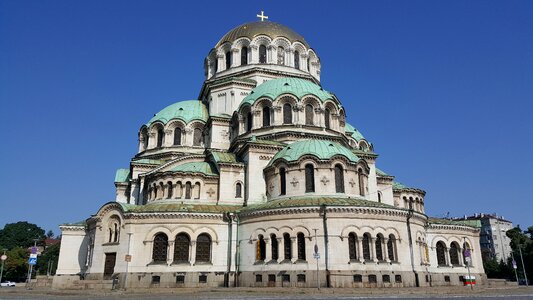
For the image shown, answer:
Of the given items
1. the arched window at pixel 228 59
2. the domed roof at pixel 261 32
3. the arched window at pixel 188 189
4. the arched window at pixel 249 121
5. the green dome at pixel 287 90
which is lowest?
the arched window at pixel 188 189

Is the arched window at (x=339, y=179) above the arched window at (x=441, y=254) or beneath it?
above

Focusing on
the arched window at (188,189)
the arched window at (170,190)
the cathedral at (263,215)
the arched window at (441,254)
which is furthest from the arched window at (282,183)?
the arched window at (441,254)

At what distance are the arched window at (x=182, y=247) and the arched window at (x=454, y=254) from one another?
70.7ft

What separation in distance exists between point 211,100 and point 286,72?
8070 millimetres

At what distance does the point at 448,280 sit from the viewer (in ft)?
107

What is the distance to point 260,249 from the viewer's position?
1103 inches

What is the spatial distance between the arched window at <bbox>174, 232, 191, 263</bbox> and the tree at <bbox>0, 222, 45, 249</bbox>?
69.1m

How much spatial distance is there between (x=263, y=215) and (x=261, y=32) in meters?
23.2

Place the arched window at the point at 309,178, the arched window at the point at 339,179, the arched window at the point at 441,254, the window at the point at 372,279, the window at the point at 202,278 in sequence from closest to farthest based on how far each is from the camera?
1. the window at the point at 372,279
2. the window at the point at 202,278
3. the arched window at the point at 309,178
4. the arched window at the point at 339,179
5. the arched window at the point at 441,254

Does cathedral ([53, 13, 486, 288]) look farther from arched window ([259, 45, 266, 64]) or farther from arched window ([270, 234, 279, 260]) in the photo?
arched window ([259, 45, 266, 64])

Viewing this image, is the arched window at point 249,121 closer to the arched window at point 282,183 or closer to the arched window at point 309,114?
the arched window at point 309,114

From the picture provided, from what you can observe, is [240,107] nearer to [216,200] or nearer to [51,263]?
[216,200]

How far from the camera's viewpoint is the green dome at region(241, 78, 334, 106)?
115ft

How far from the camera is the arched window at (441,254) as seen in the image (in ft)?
112
